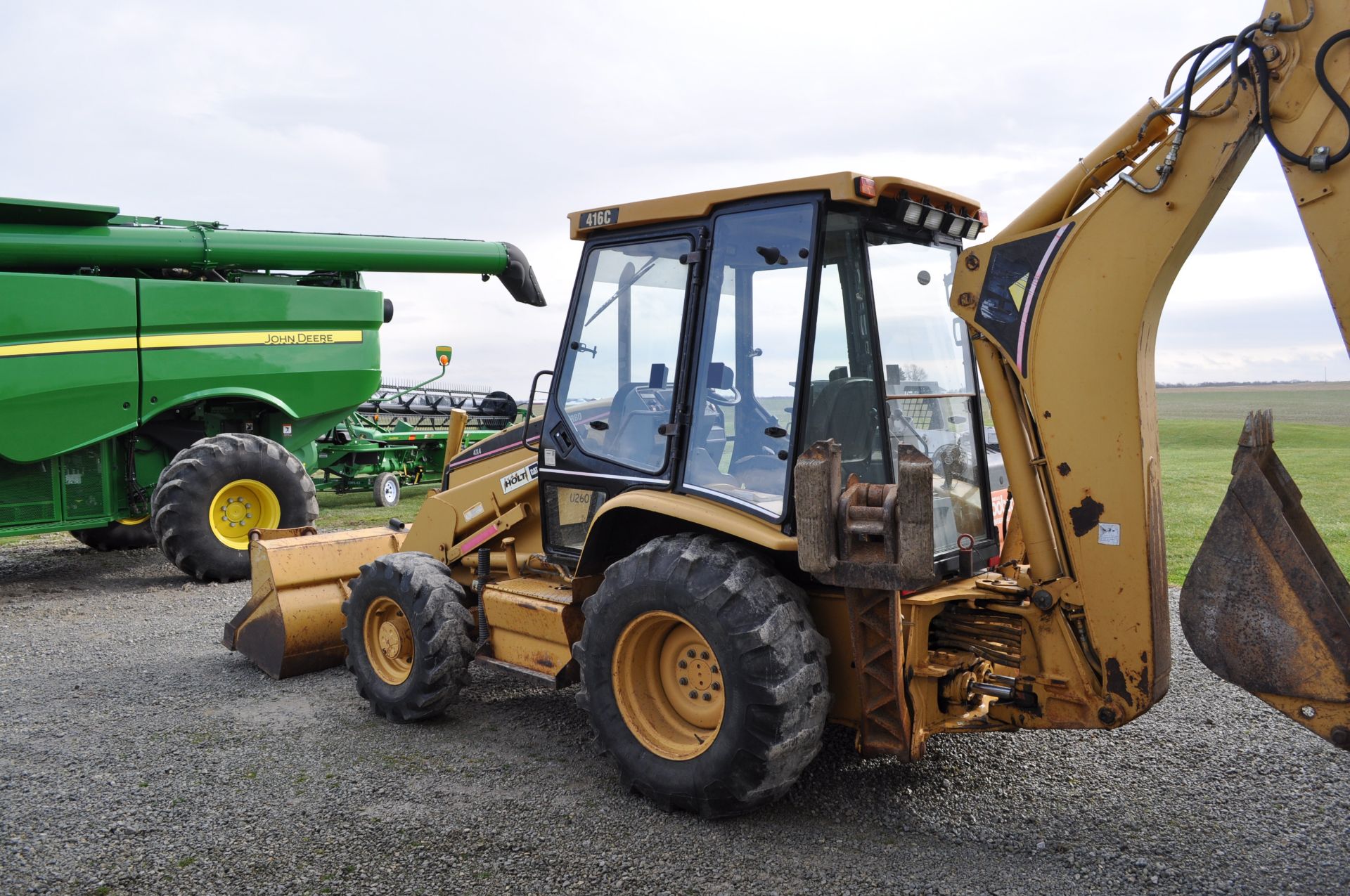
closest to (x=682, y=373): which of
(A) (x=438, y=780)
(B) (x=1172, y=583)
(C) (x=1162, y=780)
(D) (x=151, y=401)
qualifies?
(A) (x=438, y=780)

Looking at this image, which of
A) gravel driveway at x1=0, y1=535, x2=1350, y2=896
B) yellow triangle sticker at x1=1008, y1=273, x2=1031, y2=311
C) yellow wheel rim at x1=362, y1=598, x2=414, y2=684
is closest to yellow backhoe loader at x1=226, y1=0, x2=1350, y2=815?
yellow triangle sticker at x1=1008, y1=273, x2=1031, y2=311

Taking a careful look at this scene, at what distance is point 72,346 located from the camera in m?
9.19

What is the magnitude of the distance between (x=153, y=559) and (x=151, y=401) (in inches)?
80.9

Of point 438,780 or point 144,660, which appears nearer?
point 438,780

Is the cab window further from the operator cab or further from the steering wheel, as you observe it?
the steering wheel

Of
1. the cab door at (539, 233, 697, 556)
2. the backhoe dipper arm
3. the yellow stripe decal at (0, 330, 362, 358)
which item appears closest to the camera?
the backhoe dipper arm

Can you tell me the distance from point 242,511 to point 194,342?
5.65 feet

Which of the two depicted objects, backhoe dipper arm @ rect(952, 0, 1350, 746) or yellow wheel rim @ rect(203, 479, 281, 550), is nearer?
backhoe dipper arm @ rect(952, 0, 1350, 746)

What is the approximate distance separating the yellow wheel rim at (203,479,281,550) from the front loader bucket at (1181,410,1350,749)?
26.6ft

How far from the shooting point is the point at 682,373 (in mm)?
4414

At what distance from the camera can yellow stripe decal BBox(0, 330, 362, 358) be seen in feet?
29.7

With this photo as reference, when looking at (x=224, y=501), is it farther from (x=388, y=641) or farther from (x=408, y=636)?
(x=408, y=636)

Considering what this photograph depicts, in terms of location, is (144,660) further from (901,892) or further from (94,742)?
(901,892)

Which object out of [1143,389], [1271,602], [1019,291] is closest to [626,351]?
[1019,291]
